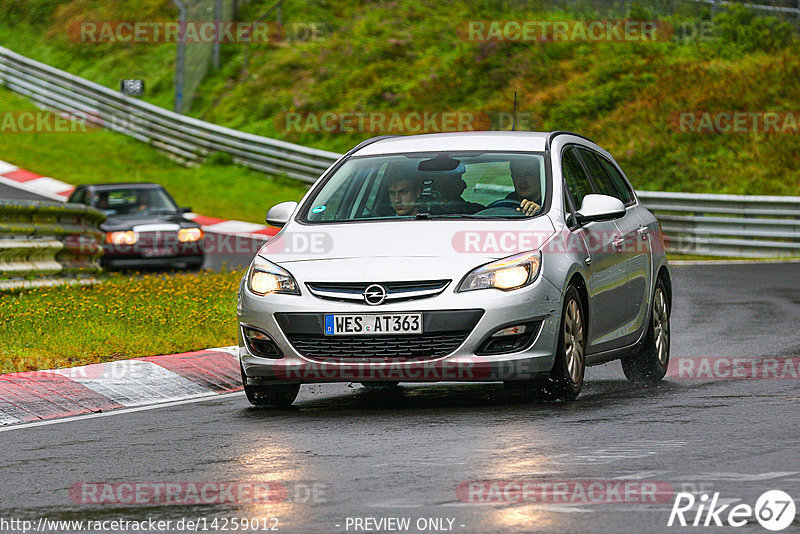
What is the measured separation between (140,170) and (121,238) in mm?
13391

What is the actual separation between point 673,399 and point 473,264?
5.29 ft

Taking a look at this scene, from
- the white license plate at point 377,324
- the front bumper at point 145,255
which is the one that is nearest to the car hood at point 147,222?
the front bumper at point 145,255

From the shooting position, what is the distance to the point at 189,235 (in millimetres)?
21953

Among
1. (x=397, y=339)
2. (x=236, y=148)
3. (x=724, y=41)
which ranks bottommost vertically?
(x=236, y=148)

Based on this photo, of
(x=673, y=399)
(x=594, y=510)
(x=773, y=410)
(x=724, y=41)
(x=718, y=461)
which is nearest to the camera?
(x=594, y=510)

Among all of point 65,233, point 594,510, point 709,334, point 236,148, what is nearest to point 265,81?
point 236,148

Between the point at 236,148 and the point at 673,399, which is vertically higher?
the point at 673,399

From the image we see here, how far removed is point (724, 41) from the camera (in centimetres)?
3381

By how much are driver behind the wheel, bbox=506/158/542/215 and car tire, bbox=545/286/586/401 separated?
0.66 meters

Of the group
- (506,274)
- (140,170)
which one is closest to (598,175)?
(506,274)

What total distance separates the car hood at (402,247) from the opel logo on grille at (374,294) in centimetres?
6

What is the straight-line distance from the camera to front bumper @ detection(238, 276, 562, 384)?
845cm

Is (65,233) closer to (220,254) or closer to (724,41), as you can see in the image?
A: (220,254)

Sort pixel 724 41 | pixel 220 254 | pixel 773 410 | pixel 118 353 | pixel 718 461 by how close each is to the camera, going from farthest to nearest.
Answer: pixel 724 41
pixel 220 254
pixel 118 353
pixel 773 410
pixel 718 461
